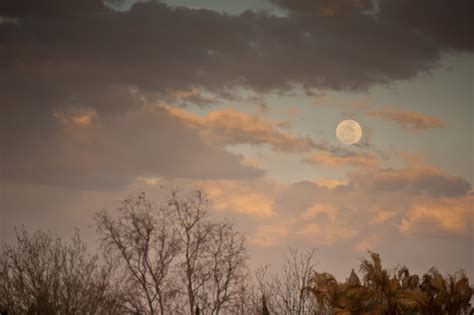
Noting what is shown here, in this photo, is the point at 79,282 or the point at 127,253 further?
the point at 127,253

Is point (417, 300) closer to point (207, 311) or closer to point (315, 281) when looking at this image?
point (315, 281)

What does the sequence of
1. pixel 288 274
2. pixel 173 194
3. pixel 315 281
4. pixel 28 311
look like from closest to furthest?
1. pixel 315 281
2. pixel 28 311
3. pixel 288 274
4. pixel 173 194

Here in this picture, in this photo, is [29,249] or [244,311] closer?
[29,249]

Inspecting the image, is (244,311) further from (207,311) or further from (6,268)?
(6,268)

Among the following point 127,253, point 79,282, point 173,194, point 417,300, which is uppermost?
point 173,194

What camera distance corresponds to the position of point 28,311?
101 ft

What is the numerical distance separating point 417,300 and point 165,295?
20.3 meters

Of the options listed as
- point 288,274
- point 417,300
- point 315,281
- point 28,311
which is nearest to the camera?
point 417,300

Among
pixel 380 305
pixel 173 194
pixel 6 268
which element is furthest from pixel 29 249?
pixel 380 305

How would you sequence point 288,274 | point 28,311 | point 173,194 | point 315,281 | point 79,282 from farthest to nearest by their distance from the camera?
point 173,194, point 288,274, point 79,282, point 28,311, point 315,281

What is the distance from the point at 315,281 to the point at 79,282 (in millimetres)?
11353

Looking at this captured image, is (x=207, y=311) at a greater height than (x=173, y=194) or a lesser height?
lesser

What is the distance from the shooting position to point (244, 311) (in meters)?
43.8

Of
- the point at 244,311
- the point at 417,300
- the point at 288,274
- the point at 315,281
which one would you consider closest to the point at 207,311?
the point at 244,311
